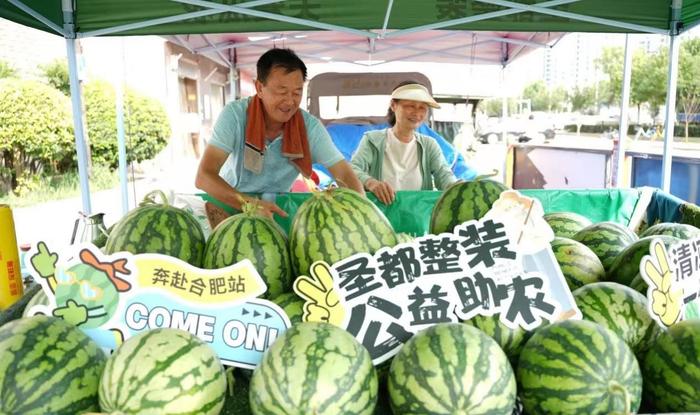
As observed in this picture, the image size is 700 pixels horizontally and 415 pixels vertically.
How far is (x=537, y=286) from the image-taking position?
1.39 metres

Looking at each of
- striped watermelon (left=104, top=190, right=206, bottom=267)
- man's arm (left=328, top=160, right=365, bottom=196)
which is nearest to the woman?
man's arm (left=328, top=160, right=365, bottom=196)

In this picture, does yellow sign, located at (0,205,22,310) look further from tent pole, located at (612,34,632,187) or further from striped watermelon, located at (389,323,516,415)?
tent pole, located at (612,34,632,187)

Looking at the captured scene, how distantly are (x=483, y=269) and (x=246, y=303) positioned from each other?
66 centimetres

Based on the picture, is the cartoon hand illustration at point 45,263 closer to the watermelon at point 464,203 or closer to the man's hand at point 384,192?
the watermelon at point 464,203

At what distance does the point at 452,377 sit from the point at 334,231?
21.6 inches

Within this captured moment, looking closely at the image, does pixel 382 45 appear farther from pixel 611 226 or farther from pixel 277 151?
pixel 611 226

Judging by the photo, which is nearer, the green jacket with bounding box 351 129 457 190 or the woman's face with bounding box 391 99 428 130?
the woman's face with bounding box 391 99 428 130

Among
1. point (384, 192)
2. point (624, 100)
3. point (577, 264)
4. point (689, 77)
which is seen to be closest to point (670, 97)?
point (624, 100)

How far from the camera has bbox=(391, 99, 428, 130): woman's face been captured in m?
4.16

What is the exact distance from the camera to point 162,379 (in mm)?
1087

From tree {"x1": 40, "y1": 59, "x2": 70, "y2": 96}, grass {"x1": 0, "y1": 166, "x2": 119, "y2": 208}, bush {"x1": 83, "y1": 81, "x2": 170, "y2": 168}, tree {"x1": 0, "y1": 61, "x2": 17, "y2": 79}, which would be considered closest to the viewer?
grass {"x1": 0, "y1": 166, "x2": 119, "y2": 208}

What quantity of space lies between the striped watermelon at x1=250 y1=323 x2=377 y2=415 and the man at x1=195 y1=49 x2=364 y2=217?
1.51 meters

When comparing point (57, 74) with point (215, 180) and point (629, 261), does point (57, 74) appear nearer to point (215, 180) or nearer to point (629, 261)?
point (215, 180)

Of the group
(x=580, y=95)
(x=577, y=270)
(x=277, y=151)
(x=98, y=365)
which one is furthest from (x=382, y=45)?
(x=580, y=95)
